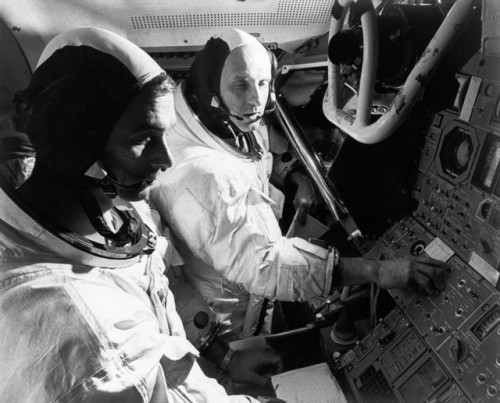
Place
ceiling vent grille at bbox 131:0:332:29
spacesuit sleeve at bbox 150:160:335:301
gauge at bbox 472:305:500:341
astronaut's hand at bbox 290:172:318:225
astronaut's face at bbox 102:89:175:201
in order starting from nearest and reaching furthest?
1. astronaut's face at bbox 102:89:175:201
2. gauge at bbox 472:305:500:341
3. spacesuit sleeve at bbox 150:160:335:301
4. ceiling vent grille at bbox 131:0:332:29
5. astronaut's hand at bbox 290:172:318:225

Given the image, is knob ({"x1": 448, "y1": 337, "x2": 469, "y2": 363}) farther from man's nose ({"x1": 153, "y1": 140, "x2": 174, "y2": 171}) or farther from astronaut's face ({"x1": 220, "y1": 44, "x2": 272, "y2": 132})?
astronaut's face ({"x1": 220, "y1": 44, "x2": 272, "y2": 132})

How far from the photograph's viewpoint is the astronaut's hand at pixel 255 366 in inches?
60.7

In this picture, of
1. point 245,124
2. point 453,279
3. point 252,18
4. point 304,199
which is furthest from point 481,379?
point 252,18

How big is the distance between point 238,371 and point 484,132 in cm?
126

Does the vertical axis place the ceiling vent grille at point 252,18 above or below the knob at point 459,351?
above

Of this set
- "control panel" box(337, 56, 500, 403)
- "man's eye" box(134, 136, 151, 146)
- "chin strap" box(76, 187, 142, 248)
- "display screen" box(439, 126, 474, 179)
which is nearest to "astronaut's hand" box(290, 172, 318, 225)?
"control panel" box(337, 56, 500, 403)

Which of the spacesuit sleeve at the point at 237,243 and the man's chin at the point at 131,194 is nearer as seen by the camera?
the man's chin at the point at 131,194

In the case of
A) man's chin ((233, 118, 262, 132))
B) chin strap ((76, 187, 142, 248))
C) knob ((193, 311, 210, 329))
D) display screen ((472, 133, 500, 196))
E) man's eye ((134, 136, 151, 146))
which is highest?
man's eye ((134, 136, 151, 146))

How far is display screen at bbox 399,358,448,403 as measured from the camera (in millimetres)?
1179

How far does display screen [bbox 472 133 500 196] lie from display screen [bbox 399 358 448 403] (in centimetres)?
58

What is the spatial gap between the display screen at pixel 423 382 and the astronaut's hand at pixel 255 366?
0.51m

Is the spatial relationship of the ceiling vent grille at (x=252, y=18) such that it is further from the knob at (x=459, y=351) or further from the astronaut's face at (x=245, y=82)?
the knob at (x=459, y=351)

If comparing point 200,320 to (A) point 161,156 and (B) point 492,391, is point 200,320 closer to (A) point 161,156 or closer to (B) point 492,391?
(A) point 161,156

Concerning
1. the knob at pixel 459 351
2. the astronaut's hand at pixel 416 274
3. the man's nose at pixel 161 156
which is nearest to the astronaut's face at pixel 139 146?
the man's nose at pixel 161 156
